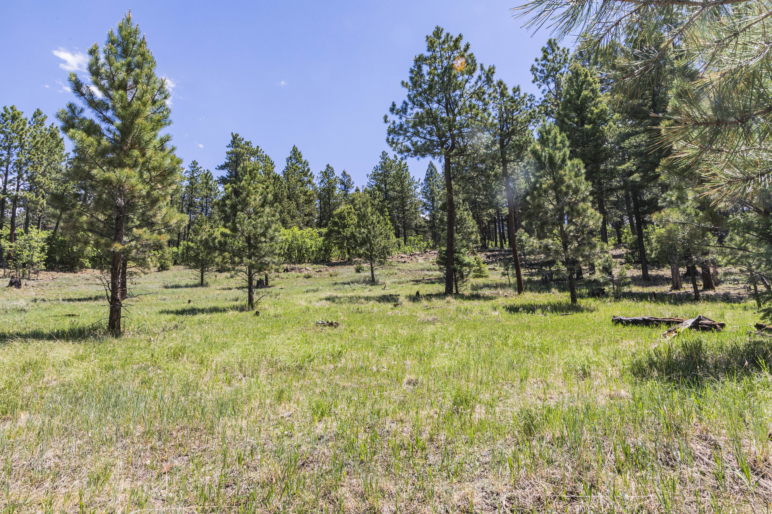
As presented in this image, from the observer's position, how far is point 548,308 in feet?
43.4

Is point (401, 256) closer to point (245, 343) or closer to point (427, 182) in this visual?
point (427, 182)

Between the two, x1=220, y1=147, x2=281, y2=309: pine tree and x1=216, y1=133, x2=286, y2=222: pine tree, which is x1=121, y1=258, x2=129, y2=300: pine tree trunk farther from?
x1=216, y1=133, x2=286, y2=222: pine tree

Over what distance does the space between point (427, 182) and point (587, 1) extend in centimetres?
6557

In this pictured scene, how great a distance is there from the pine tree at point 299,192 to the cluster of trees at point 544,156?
28.1 metres

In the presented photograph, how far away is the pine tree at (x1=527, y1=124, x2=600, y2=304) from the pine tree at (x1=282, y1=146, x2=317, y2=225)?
51.4m

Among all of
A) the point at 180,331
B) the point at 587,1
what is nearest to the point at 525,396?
the point at 587,1

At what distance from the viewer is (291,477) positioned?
8.86 feet

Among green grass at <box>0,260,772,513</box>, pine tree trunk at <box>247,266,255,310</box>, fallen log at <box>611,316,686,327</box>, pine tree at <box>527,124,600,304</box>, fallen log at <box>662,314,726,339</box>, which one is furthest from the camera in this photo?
pine tree trunk at <box>247,266,255,310</box>

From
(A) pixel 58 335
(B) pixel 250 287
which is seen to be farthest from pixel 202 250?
(A) pixel 58 335

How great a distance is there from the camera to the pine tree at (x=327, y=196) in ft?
228

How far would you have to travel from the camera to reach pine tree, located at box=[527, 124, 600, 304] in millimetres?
14031

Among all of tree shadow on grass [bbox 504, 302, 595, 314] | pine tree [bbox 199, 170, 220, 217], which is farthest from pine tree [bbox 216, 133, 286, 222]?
tree shadow on grass [bbox 504, 302, 595, 314]

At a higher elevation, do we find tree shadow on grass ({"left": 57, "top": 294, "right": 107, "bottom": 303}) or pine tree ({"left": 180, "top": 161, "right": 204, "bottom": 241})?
pine tree ({"left": 180, "top": 161, "right": 204, "bottom": 241})

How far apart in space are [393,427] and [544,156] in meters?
15.2
